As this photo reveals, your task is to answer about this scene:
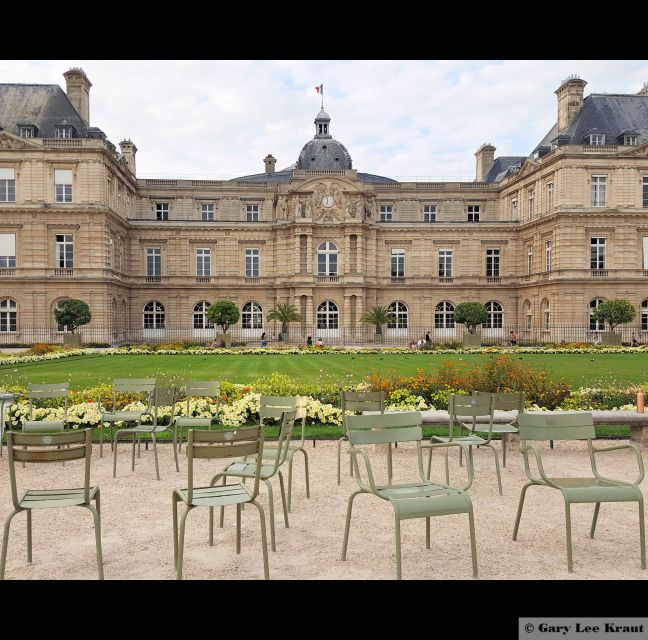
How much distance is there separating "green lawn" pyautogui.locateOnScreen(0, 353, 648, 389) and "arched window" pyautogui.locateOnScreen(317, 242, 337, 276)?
16405 mm

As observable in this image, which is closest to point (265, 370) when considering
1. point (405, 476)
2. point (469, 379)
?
point (469, 379)

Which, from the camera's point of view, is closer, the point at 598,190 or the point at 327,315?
the point at 598,190

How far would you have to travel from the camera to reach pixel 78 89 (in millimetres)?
41375

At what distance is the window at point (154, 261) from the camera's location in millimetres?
45781

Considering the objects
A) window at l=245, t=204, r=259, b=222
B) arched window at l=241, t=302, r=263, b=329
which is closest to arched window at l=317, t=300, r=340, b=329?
arched window at l=241, t=302, r=263, b=329

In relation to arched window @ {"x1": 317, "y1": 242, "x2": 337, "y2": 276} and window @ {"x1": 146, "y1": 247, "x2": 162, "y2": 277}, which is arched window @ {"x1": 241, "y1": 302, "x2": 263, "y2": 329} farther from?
window @ {"x1": 146, "y1": 247, "x2": 162, "y2": 277}

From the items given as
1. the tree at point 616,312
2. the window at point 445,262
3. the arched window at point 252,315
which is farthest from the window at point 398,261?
the tree at point 616,312

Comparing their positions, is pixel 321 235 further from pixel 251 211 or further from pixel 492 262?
pixel 492 262

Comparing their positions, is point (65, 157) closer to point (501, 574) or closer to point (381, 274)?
point (381, 274)

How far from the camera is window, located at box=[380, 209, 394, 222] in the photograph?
50344mm

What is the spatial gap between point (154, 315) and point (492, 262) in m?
24.8

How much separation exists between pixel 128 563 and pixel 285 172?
55448 millimetres

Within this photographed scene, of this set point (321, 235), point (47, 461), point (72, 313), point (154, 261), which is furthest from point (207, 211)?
point (47, 461)

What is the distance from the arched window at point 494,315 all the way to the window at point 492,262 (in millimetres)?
2084
